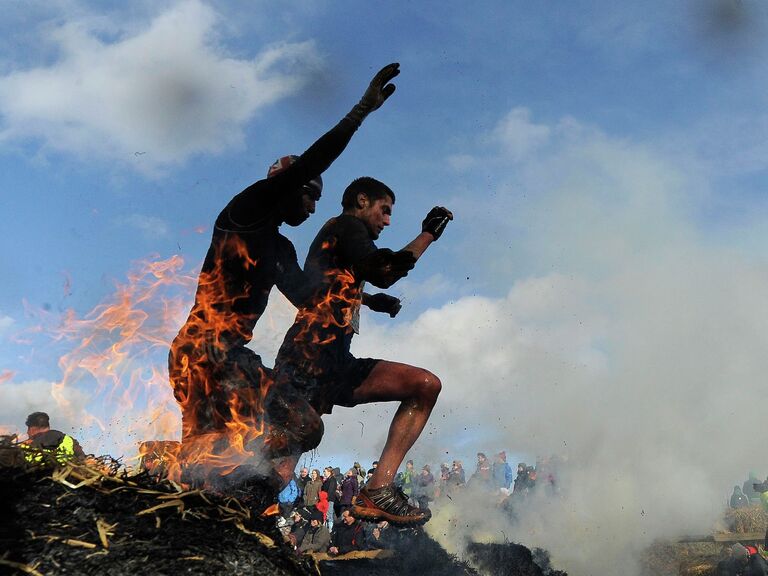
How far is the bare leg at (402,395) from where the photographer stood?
18.7 feet

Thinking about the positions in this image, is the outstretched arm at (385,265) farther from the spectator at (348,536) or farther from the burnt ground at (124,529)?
the spectator at (348,536)

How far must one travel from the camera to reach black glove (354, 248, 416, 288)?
16.4ft

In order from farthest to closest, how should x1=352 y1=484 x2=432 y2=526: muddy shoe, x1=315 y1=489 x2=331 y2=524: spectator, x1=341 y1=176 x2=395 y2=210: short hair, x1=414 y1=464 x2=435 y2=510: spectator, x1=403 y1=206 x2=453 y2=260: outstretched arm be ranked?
x1=414 y1=464 x2=435 y2=510: spectator < x1=315 y1=489 x2=331 y2=524: spectator < x1=341 y1=176 x2=395 y2=210: short hair < x1=403 y1=206 x2=453 y2=260: outstretched arm < x1=352 y1=484 x2=432 y2=526: muddy shoe

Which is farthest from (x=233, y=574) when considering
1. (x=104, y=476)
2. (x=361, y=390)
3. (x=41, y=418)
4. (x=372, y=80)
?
(x=41, y=418)

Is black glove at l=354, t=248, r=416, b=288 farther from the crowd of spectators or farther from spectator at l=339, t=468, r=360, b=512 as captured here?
spectator at l=339, t=468, r=360, b=512

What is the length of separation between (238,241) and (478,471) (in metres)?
13.7

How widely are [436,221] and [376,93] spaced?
3.73 feet

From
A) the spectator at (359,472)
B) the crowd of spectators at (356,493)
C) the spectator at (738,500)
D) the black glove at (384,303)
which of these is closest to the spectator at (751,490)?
the spectator at (738,500)

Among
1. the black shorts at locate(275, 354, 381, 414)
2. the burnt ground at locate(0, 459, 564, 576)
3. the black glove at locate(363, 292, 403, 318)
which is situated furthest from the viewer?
the black glove at locate(363, 292, 403, 318)

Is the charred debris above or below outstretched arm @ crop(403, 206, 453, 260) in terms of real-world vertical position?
below

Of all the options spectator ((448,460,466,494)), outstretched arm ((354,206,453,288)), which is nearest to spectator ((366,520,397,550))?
spectator ((448,460,466,494))

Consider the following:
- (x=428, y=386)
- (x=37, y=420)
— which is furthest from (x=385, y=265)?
(x=37, y=420)

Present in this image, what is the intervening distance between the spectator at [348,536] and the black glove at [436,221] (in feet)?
28.6

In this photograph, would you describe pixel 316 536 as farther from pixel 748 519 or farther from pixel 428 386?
pixel 748 519
